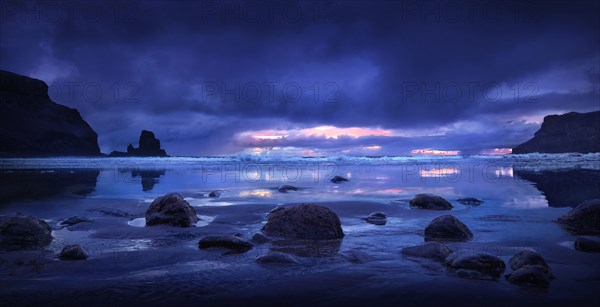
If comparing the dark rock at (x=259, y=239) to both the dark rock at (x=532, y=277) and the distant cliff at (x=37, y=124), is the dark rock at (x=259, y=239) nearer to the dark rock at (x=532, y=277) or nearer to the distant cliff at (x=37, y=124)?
the dark rock at (x=532, y=277)

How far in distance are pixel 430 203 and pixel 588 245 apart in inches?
185

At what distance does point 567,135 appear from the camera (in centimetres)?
8838

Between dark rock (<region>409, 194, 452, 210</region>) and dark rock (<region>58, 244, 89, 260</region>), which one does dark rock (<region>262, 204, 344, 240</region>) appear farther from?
dark rock (<region>409, 194, 452, 210</region>)

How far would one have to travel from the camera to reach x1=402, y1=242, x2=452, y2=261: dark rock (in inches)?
191

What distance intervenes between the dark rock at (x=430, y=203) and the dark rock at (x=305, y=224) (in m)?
4.35

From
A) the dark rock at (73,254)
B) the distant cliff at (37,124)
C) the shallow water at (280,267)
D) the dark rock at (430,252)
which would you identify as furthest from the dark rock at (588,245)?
the distant cliff at (37,124)

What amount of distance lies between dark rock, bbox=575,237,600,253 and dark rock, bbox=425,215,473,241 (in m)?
1.57

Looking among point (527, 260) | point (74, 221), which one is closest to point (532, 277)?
point (527, 260)

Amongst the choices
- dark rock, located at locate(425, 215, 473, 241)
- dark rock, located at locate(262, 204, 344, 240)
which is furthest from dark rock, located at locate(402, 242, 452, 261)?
dark rock, located at locate(262, 204, 344, 240)

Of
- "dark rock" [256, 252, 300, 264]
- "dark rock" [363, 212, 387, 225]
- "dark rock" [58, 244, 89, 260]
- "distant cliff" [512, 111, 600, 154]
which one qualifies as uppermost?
"distant cliff" [512, 111, 600, 154]

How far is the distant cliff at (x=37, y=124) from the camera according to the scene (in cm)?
6506

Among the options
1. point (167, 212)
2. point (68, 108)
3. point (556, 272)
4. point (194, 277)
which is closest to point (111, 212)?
point (167, 212)

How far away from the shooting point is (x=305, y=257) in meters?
4.97

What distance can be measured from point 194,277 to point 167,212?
404 centimetres
